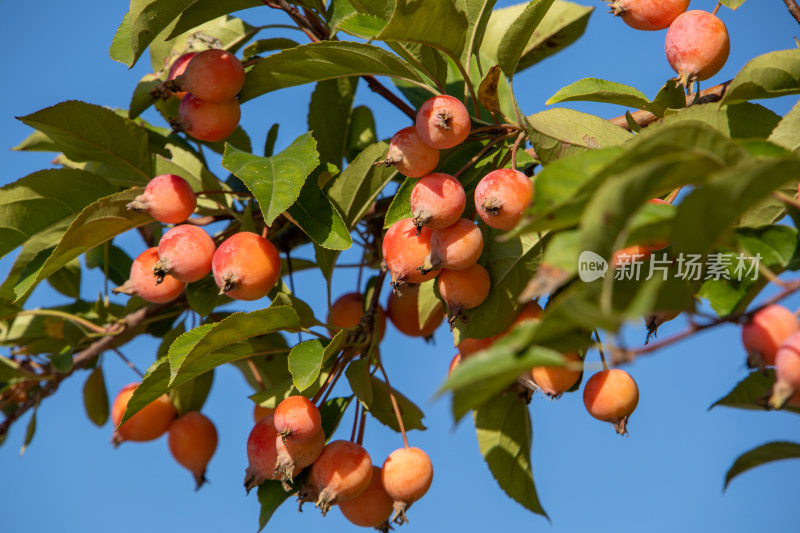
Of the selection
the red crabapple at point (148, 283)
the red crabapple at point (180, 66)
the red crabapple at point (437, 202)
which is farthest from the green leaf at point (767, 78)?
the red crabapple at point (148, 283)

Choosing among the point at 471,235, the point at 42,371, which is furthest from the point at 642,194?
the point at 42,371

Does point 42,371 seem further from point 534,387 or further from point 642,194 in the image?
point 642,194

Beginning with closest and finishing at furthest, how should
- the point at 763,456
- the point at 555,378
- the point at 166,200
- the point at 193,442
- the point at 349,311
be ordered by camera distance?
the point at 763,456, the point at 555,378, the point at 166,200, the point at 193,442, the point at 349,311

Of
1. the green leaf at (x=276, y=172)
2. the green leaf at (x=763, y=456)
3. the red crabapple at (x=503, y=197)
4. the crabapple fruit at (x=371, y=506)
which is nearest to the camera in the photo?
the green leaf at (x=763, y=456)

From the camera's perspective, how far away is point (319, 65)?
4.75ft

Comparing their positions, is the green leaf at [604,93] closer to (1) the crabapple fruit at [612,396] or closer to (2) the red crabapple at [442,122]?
(2) the red crabapple at [442,122]

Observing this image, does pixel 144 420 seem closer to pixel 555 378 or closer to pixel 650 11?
pixel 555 378

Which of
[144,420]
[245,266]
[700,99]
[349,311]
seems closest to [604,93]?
[700,99]

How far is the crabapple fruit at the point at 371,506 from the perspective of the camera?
1536mm

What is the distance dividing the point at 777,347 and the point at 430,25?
783mm

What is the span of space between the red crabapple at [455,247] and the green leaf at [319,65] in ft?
1.21

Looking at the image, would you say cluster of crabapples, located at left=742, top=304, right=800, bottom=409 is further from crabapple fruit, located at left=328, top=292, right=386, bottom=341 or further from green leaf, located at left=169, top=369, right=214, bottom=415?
green leaf, located at left=169, top=369, right=214, bottom=415

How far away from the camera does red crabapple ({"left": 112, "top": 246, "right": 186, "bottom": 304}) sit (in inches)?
63.9

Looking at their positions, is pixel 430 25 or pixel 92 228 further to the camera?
pixel 92 228
